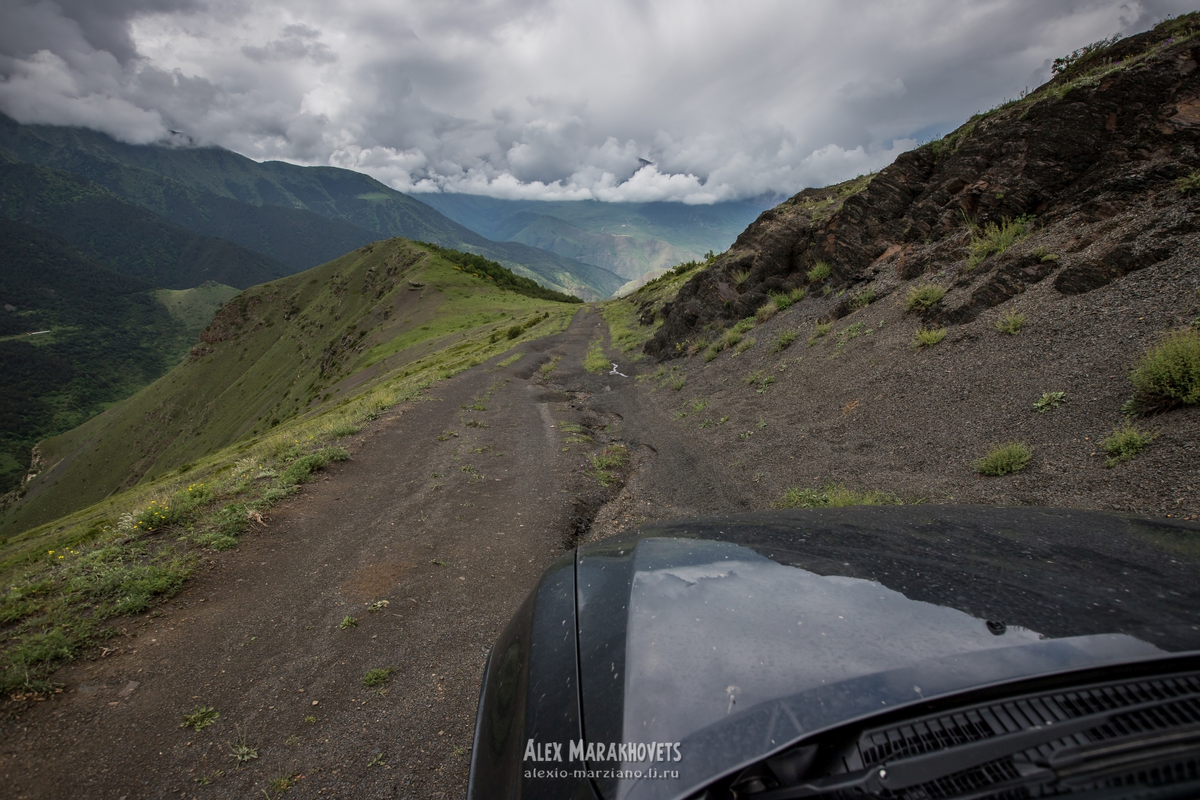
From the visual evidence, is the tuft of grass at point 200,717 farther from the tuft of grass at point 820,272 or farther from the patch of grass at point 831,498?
the tuft of grass at point 820,272

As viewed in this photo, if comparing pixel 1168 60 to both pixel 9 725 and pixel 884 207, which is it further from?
pixel 9 725

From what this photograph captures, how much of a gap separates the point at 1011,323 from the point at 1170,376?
3425 millimetres

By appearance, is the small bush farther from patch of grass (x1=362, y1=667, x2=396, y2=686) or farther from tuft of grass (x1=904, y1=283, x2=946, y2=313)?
patch of grass (x1=362, y1=667, x2=396, y2=686)

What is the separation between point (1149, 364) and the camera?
5699 mm

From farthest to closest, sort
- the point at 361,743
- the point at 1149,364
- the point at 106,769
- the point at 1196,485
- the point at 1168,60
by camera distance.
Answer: the point at 1168,60 < the point at 1149,364 < the point at 1196,485 < the point at 361,743 < the point at 106,769

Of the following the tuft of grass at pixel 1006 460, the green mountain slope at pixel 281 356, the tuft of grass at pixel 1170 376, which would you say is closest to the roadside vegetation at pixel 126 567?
the tuft of grass at pixel 1006 460

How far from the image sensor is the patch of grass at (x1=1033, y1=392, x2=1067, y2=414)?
659 centimetres

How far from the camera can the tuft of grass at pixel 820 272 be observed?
16.6 m

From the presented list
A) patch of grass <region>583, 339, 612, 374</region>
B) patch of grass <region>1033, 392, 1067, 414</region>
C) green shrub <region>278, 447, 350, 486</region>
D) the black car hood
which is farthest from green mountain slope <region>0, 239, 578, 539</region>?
the black car hood

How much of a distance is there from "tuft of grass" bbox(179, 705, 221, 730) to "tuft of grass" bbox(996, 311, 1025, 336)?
1181cm

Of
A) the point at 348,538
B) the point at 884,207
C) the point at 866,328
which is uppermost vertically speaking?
the point at 884,207

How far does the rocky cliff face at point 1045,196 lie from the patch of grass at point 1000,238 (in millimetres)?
39

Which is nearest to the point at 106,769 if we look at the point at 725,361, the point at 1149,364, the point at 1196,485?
the point at 1196,485

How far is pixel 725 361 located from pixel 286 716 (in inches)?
586
